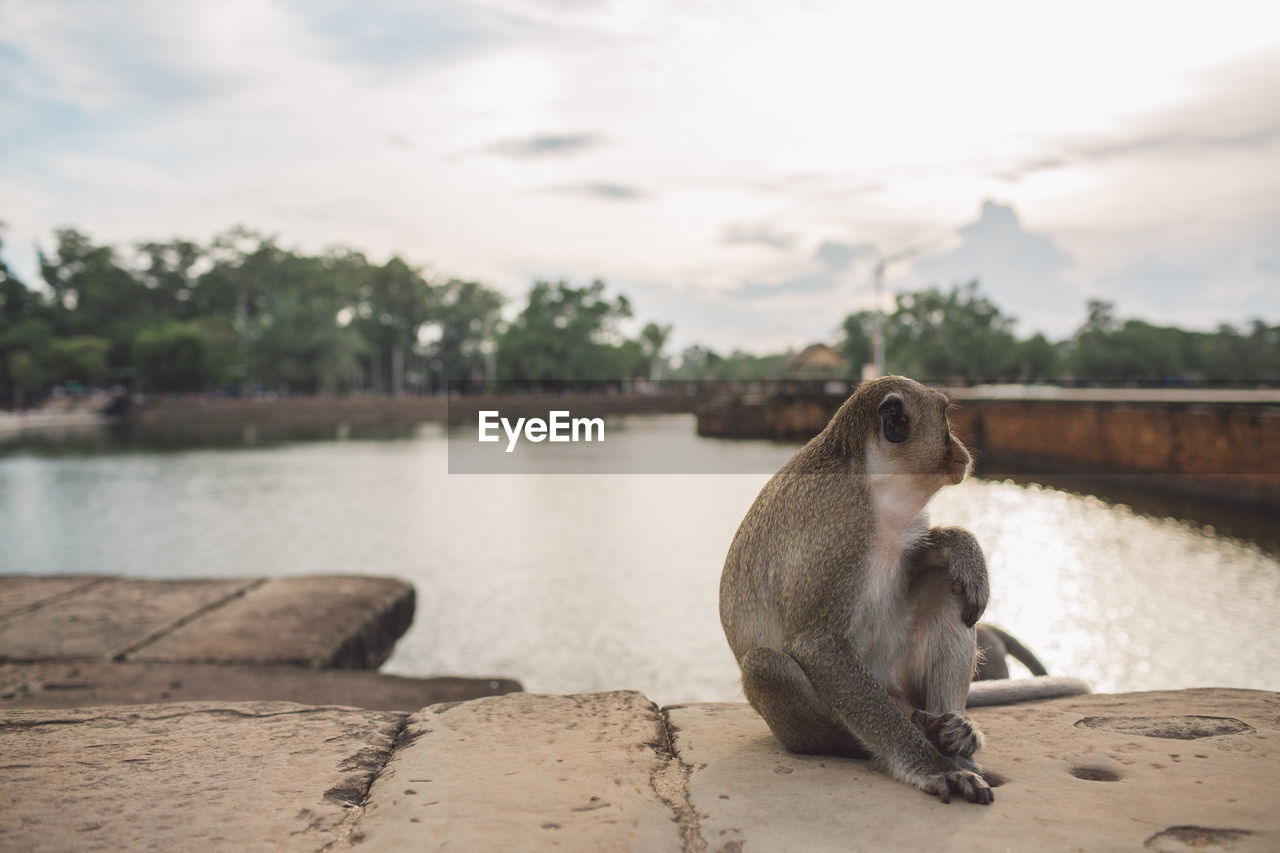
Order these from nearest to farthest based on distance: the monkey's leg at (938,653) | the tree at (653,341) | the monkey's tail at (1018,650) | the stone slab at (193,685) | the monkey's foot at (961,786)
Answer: the monkey's foot at (961,786), the monkey's leg at (938,653), the monkey's tail at (1018,650), the stone slab at (193,685), the tree at (653,341)

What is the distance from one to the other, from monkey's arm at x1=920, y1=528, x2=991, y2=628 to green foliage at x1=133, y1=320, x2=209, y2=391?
74.6m

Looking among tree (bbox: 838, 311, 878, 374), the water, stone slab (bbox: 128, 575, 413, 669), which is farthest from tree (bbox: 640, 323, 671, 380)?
stone slab (bbox: 128, 575, 413, 669)

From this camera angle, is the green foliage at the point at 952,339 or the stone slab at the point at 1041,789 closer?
the stone slab at the point at 1041,789

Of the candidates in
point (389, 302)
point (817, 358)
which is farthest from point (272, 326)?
point (817, 358)

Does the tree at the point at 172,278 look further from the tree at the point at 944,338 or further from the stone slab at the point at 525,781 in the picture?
the stone slab at the point at 525,781

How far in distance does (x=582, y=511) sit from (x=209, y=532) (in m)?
9.62

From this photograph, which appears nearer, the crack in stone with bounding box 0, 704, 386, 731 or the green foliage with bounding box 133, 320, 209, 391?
the crack in stone with bounding box 0, 704, 386, 731

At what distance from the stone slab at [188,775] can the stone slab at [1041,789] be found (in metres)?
1.05

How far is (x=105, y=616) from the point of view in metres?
6.75

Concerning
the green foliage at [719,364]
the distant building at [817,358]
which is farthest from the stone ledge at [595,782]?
the green foliage at [719,364]

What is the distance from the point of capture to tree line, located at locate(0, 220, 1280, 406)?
66.7m

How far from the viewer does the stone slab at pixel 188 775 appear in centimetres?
219

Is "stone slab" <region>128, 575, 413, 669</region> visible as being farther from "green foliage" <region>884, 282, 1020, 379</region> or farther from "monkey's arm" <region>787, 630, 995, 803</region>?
"green foliage" <region>884, 282, 1020, 379</region>

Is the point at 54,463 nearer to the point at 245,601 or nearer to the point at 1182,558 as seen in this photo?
the point at 245,601
